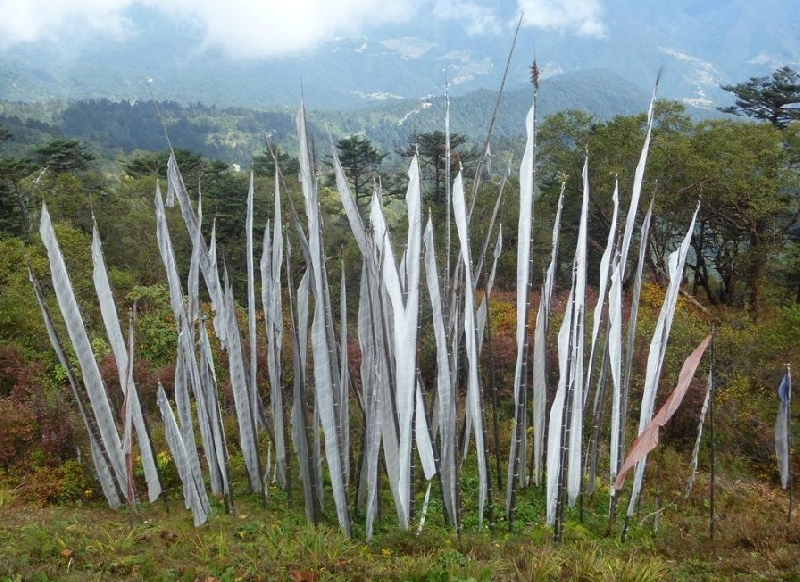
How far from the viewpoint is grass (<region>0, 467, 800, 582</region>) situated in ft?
9.00

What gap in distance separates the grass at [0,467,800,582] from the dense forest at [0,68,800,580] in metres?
0.35

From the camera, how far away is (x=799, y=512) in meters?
4.70

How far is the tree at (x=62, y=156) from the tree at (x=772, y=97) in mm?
23235

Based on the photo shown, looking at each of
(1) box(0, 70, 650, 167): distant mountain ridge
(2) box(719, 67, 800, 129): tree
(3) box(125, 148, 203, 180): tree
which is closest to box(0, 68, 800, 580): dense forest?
(2) box(719, 67, 800, 129): tree

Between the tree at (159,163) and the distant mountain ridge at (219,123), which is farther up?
the distant mountain ridge at (219,123)

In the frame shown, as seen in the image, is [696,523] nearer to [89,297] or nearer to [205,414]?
[205,414]

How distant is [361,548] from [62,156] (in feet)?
76.0

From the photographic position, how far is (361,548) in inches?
126

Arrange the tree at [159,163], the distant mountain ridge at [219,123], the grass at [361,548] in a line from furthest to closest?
1. the distant mountain ridge at [219,123]
2. the tree at [159,163]
3. the grass at [361,548]

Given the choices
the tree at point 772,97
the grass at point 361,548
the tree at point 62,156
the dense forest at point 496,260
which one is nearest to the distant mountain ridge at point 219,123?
the tree at point 62,156

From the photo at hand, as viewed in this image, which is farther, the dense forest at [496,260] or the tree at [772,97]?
the tree at [772,97]

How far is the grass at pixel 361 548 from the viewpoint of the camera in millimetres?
2742

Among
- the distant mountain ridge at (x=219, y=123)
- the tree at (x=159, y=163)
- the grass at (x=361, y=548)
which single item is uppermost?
the distant mountain ridge at (x=219, y=123)

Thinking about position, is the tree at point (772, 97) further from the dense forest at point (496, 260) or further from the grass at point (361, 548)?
the grass at point (361, 548)
